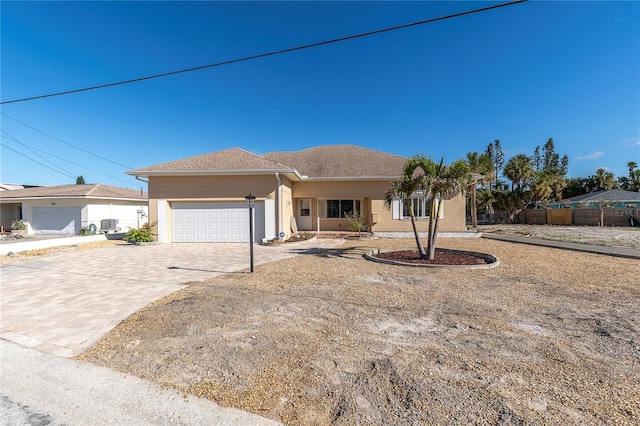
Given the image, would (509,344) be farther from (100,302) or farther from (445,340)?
(100,302)

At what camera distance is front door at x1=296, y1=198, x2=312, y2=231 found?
57.7 feet

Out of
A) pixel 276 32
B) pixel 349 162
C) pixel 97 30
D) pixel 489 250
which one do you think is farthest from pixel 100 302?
pixel 349 162

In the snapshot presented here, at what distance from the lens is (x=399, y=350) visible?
11.2 feet

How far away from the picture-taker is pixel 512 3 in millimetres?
5121

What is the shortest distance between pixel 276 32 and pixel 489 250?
1169 cm

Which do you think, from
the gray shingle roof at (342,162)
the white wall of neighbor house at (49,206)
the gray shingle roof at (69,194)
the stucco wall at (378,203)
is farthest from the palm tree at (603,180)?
the white wall of neighbor house at (49,206)

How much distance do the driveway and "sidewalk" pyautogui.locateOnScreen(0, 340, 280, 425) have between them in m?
0.47

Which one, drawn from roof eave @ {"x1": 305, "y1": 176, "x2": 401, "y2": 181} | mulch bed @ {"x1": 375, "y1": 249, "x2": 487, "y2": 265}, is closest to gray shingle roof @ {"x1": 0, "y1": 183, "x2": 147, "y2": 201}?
roof eave @ {"x1": 305, "y1": 176, "x2": 401, "y2": 181}

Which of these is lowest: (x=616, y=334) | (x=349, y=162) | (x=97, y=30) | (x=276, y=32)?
(x=616, y=334)

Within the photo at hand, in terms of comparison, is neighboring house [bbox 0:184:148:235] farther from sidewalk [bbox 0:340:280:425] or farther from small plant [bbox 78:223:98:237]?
sidewalk [bbox 0:340:280:425]

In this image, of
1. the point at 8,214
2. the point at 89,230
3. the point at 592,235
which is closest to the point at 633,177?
the point at 592,235

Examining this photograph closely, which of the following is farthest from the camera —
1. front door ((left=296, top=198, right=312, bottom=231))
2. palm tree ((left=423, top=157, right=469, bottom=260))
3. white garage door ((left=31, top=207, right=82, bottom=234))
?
white garage door ((left=31, top=207, right=82, bottom=234))

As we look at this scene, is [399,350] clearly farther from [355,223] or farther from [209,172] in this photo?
[209,172]

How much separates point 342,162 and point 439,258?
11.1m
